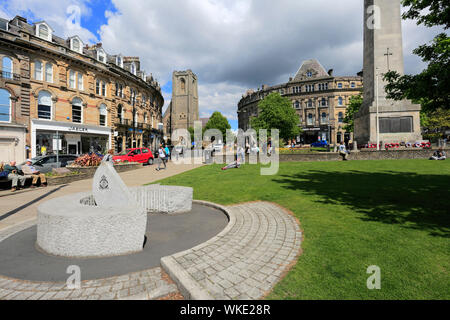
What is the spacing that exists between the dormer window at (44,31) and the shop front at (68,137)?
10370 millimetres

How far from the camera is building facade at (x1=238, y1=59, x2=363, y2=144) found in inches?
2063

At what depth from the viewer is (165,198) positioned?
6078 mm

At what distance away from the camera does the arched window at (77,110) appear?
2689 centimetres

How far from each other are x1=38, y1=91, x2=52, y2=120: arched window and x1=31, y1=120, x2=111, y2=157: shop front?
91 centimetres

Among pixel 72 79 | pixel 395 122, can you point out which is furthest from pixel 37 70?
pixel 395 122

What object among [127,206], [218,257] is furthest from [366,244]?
[127,206]

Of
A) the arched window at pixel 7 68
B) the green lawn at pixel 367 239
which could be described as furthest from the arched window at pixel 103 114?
the green lawn at pixel 367 239

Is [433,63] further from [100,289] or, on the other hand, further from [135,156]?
[135,156]

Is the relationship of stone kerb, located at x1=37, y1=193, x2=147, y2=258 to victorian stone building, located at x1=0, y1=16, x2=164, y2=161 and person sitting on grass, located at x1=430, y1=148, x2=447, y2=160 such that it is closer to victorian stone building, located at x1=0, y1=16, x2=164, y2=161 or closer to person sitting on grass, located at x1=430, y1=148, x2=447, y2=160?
victorian stone building, located at x1=0, y1=16, x2=164, y2=161

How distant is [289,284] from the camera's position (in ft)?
8.60

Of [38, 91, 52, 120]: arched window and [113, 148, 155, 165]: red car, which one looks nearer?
[113, 148, 155, 165]: red car

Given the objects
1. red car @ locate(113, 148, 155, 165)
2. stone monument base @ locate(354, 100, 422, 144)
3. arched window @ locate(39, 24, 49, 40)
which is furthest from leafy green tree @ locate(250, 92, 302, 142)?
arched window @ locate(39, 24, 49, 40)
